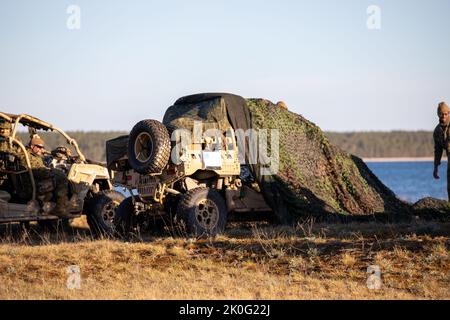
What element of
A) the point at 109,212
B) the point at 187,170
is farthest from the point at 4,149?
the point at 187,170

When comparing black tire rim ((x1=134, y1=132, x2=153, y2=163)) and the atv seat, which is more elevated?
black tire rim ((x1=134, y1=132, x2=153, y2=163))

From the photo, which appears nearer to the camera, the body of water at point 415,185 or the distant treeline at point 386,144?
the body of water at point 415,185

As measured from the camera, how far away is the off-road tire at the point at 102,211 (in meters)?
17.0

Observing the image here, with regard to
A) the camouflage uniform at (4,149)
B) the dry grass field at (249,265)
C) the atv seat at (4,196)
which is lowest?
the dry grass field at (249,265)

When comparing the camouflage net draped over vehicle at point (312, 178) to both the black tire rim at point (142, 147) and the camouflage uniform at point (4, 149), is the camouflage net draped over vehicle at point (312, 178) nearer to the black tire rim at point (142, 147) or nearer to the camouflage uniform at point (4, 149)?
the black tire rim at point (142, 147)

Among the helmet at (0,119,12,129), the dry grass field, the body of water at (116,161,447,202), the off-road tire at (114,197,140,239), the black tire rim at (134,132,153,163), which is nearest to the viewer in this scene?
the dry grass field

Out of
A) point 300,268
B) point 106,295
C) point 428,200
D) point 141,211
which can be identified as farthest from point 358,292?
point 428,200

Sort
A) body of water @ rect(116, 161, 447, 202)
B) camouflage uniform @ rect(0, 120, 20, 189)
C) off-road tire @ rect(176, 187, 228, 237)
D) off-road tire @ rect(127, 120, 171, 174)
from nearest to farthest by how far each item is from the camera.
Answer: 1. off-road tire @ rect(127, 120, 171, 174)
2. off-road tire @ rect(176, 187, 228, 237)
3. camouflage uniform @ rect(0, 120, 20, 189)
4. body of water @ rect(116, 161, 447, 202)

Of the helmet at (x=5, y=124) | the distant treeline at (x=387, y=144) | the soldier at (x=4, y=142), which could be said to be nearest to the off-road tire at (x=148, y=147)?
the soldier at (x=4, y=142)

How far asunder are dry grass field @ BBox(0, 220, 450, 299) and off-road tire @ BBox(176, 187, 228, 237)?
0.33m

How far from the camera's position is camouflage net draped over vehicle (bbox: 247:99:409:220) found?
52.0ft

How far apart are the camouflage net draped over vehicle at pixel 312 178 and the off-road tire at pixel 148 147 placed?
2.20 metres

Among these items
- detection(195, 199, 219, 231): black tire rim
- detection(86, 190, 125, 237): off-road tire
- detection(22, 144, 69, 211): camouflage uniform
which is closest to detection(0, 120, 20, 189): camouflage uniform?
detection(22, 144, 69, 211): camouflage uniform

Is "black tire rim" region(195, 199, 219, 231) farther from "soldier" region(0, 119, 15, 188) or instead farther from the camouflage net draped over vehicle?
"soldier" region(0, 119, 15, 188)
